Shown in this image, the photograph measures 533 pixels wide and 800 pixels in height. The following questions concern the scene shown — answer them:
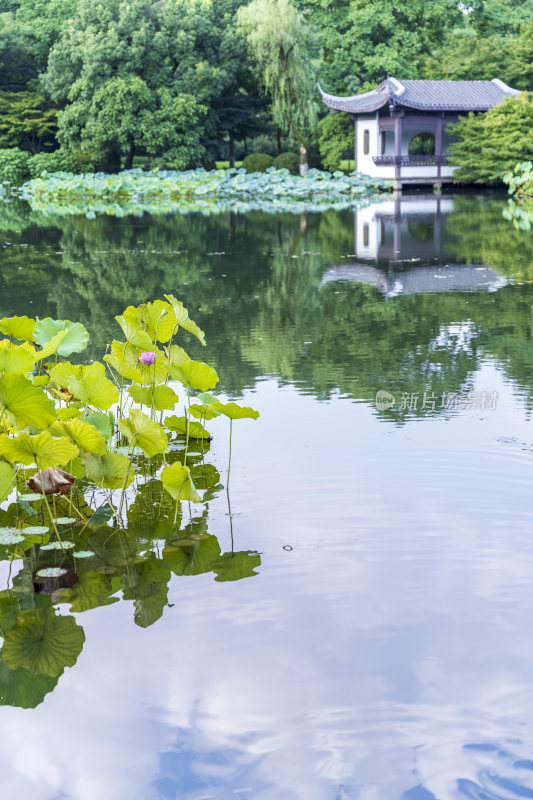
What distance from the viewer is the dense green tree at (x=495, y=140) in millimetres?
26078

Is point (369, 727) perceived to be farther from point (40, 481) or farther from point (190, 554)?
point (40, 481)

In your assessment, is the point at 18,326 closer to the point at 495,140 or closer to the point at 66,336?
the point at 66,336

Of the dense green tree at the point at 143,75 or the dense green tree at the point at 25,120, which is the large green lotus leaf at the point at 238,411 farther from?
the dense green tree at the point at 25,120

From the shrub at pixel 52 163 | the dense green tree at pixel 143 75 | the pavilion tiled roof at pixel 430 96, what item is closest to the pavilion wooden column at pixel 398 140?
the pavilion tiled roof at pixel 430 96

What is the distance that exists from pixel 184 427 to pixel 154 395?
528 mm

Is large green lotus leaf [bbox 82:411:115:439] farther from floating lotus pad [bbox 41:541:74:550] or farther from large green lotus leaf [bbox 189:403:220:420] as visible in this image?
large green lotus leaf [bbox 189:403:220:420]

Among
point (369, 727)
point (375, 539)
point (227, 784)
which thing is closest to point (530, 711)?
point (369, 727)

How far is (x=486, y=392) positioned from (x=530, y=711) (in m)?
3.10

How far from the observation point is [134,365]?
4176mm

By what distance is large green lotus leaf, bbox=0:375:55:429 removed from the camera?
2.99 meters

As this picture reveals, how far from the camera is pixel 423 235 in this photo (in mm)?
14641

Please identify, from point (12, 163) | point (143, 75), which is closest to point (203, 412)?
point (143, 75)

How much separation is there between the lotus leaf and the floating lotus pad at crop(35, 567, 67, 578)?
3.31 feet

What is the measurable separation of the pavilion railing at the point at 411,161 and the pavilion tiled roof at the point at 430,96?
145 cm
